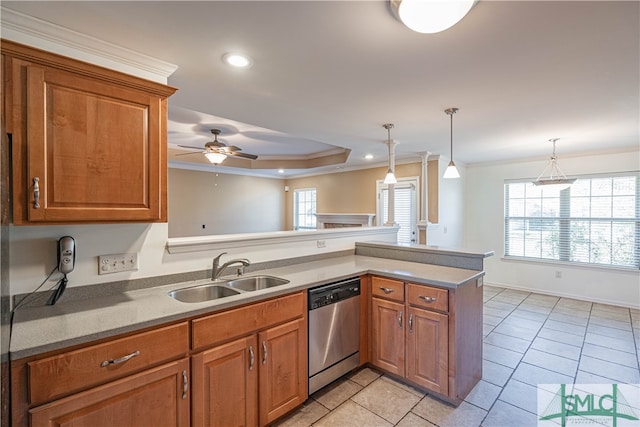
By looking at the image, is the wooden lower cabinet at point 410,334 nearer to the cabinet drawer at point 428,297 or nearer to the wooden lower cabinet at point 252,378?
the cabinet drawer at point 428,297

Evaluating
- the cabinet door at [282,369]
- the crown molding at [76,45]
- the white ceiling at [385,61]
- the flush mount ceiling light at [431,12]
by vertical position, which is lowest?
the cabinet door at [282,369]

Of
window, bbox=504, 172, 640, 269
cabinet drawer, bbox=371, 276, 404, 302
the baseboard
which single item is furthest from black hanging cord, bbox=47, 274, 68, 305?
the baseboard

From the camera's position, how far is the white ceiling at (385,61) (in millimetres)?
1445

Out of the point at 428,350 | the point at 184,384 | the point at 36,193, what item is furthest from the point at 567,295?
→ the point at 36,193

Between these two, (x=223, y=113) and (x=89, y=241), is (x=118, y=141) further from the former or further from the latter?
(x=223, y=113)

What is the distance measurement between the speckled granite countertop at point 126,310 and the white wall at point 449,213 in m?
2.83

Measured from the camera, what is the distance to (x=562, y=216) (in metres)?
4.87

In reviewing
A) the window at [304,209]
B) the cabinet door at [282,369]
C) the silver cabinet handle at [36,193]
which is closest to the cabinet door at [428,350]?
the cabinet door at [282,369]

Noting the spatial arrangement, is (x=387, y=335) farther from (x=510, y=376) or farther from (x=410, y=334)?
(x=510, y=376)

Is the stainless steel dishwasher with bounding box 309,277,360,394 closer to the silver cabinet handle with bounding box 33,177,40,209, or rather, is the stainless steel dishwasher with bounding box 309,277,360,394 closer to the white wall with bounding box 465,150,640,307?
the silver cabinet handle with bounding box 33,177,40,209

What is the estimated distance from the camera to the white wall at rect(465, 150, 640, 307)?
437cm

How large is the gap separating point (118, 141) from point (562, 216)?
611 centimetres

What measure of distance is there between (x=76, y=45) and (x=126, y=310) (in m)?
1.49

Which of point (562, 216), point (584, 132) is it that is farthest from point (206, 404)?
point (562, 216)
